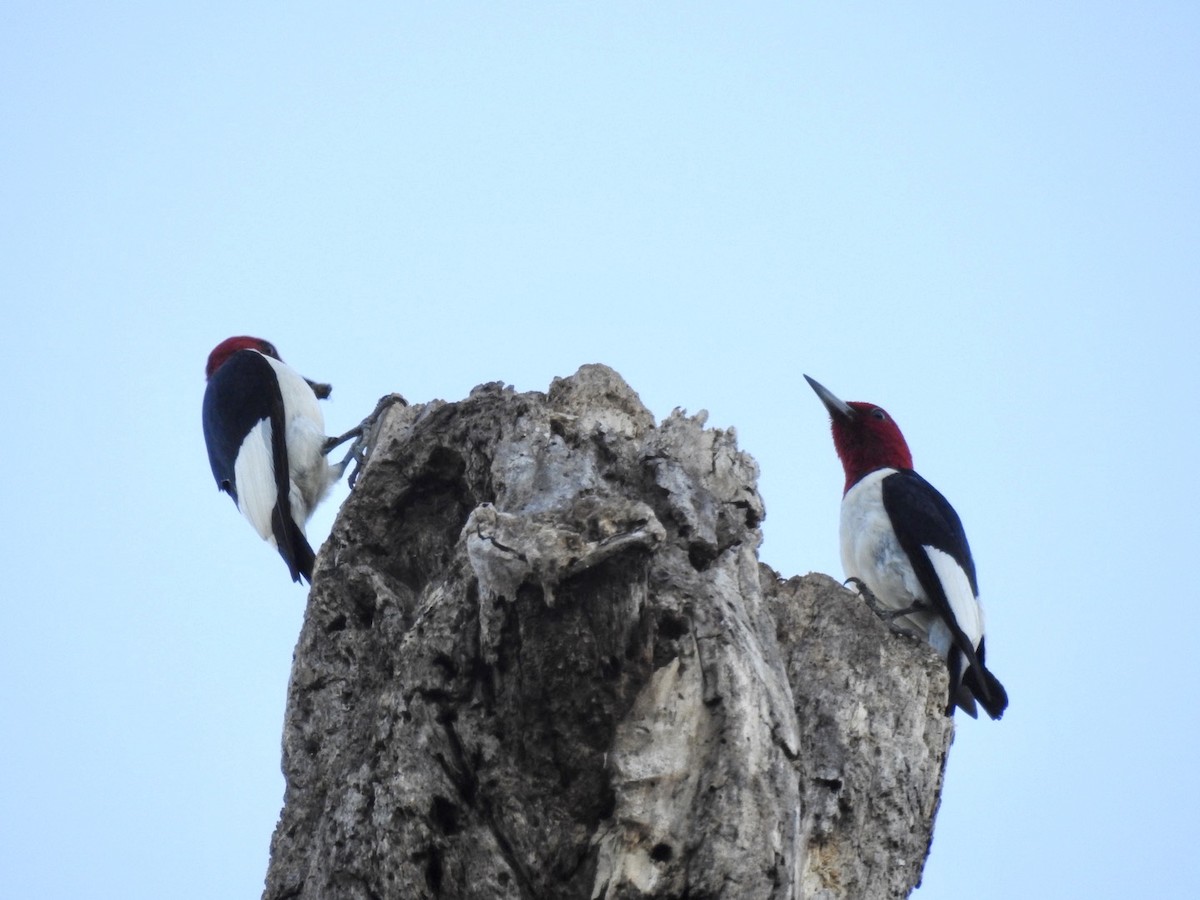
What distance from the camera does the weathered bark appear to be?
3.10 metres

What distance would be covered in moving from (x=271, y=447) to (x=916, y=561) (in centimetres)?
273

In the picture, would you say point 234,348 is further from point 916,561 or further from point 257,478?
point 916,561

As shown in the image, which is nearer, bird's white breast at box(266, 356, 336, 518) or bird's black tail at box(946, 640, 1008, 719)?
bird's black tail at box(946, 640, 1008, 719)

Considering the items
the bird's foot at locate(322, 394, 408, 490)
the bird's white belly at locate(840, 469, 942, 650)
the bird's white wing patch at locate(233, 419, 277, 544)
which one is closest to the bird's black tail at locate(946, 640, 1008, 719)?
the bird's white belly at locate(840, 469, 942, 650)

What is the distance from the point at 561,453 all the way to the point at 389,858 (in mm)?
1243

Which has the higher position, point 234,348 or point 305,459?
point 234,348

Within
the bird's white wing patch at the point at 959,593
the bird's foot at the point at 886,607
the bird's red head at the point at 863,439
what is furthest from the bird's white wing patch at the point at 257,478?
the bird's white wing patch at the point at 959,593

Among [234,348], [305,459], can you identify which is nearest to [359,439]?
[305,459]

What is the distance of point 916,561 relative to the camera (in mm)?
5410

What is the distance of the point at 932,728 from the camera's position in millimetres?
3793

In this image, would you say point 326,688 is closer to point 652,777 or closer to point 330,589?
point 330,589

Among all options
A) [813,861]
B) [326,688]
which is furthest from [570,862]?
[326,688]

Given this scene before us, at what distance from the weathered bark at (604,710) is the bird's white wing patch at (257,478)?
70.4 inches

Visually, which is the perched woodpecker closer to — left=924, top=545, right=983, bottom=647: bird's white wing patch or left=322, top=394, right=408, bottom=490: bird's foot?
left=924, top=545, right=983, bottom=647: bird's white wing patch
